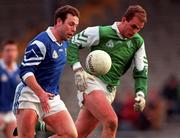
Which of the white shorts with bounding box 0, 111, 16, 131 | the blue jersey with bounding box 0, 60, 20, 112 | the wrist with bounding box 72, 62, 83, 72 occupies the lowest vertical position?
the white shorts with bounding box 0, 111, 16, 131

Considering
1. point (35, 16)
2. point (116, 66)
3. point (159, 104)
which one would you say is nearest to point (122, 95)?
point (159, 104)

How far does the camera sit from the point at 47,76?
364 inches

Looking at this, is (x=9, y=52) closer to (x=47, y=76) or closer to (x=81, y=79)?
(x=81, y=79)

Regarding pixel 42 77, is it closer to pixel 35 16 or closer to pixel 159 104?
pixel 159 104

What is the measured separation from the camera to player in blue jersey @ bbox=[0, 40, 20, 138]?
1324cm

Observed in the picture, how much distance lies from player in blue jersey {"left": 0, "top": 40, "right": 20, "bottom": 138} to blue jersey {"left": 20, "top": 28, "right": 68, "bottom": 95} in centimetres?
394

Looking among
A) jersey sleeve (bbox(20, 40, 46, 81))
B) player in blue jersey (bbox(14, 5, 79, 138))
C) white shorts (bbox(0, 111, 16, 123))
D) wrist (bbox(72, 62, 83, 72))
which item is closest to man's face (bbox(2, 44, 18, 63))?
white shorts (bbox(0, 111, 16, 123))

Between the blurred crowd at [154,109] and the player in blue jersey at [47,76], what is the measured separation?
964 cm

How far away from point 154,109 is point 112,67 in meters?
9.61

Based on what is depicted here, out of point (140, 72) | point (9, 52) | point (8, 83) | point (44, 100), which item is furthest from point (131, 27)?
point (8, 83)

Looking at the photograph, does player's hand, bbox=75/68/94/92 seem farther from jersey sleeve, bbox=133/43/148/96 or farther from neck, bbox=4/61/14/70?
neck, bbox=4/61/14/70

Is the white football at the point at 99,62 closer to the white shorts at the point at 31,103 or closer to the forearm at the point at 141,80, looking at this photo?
the forearm at the point at 141,80

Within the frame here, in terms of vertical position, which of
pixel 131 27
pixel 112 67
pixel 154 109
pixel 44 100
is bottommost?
pixel 154 109

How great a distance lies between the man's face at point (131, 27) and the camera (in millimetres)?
9703
